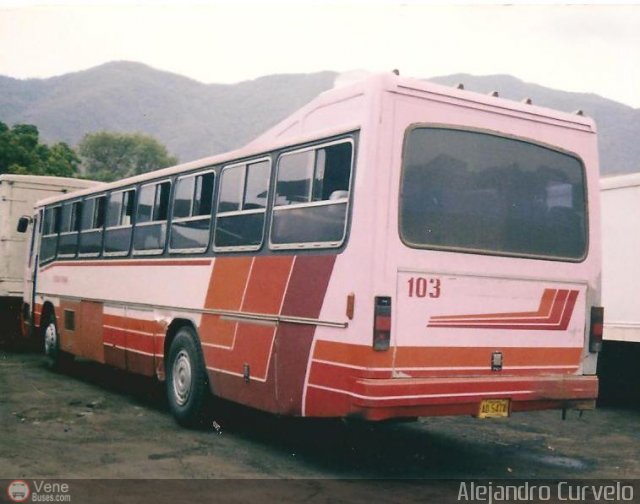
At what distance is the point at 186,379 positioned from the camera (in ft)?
27.7

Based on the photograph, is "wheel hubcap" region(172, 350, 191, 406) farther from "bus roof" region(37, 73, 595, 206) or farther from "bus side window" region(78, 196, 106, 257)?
"bus side window" region(78, 196, 106, 257)

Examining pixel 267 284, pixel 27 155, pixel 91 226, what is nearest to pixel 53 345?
pixel 91 226

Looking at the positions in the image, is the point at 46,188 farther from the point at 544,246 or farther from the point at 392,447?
the point at 544,246

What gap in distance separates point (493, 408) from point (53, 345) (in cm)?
871

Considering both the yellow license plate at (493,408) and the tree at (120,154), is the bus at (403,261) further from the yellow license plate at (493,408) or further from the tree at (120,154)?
the tree at (120,154)

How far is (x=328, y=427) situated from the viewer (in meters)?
8.81

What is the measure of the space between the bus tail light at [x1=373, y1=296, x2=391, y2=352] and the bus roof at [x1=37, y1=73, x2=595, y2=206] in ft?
4.60

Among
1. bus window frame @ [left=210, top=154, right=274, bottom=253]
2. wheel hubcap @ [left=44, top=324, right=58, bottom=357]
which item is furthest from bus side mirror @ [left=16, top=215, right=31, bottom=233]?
bus window frame @ [left=210, top=154, right=274, bottom=253]

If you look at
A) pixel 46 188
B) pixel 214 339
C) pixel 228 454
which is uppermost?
pixel 46 188

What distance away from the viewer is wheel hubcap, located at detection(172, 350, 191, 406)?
8.38 meters

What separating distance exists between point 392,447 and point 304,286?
230 centimetres

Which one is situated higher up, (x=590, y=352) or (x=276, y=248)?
(x=276, y=248)

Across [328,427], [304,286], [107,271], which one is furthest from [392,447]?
[107,271]

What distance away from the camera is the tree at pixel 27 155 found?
53531 millimetres
